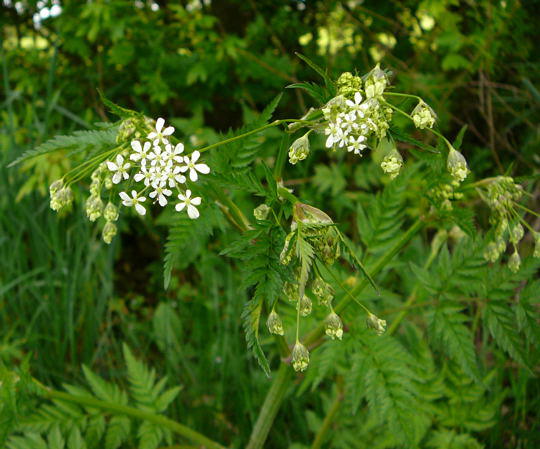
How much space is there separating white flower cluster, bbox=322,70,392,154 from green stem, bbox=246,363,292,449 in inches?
29.4

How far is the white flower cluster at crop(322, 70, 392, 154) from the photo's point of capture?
1.12 meters

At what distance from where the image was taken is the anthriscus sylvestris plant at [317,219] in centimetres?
117

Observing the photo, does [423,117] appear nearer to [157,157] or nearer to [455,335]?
[157,157]

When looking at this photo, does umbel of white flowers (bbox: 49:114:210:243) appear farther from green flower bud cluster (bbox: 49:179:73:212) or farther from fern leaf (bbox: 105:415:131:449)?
fern leaf (bbox: 105:415:131:449)

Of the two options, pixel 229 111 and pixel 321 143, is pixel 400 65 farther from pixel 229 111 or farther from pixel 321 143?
pixel 229 111

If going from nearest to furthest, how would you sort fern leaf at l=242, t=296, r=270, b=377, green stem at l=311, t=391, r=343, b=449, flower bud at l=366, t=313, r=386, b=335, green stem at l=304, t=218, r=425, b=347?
1. fern leaf at l=242, t=296, r=270, b=377
2. flower bud at l=366, t=313, r=386, b=335
3. green stem at l=304, t=218, r=425, b=347
4. green stem at l=311, t=391, r=343, b=449

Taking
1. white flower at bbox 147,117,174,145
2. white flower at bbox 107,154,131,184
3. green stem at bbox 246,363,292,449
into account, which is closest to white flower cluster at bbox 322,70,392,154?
white flower at bbox 147,117,174,145

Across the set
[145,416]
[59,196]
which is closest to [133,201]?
[59,196]

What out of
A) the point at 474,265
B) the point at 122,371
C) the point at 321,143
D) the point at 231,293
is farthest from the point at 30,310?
the point at 474,265

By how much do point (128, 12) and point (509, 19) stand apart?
2.16 metres

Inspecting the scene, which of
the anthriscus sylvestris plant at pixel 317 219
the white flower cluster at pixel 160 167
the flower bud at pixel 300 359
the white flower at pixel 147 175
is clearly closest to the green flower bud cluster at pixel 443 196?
the anthriscus sylvestris plant at pixel 317 219

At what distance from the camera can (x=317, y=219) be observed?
1205mm

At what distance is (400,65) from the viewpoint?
Result: 3344 mm

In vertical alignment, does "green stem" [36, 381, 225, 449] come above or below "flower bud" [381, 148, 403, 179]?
below
